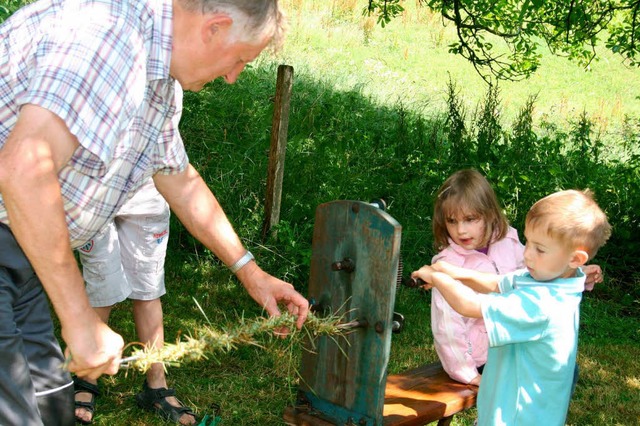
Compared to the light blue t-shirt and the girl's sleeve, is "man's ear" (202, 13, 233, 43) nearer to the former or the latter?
the light blue t-shirt

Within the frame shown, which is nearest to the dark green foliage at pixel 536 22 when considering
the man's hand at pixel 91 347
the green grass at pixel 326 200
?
the green grass at pixel 326 200

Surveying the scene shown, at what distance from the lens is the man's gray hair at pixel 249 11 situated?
2188 mm

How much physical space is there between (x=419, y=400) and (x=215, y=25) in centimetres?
190

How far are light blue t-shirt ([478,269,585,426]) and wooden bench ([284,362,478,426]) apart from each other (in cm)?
27

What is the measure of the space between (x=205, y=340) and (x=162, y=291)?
4.68ft

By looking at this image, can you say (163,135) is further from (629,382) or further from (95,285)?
(629,382)

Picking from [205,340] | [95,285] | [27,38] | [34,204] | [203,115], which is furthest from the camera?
[203,115]

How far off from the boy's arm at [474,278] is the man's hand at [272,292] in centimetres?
60

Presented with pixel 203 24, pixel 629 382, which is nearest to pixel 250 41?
pixel 203 24

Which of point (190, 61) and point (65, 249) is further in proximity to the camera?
point (190, 61)

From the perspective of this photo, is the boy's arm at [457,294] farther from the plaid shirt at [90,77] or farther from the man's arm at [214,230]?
the plaid shirt at [90,77]

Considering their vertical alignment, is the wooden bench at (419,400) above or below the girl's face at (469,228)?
below

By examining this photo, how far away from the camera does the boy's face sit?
288 cm

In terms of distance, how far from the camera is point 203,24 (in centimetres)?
221
